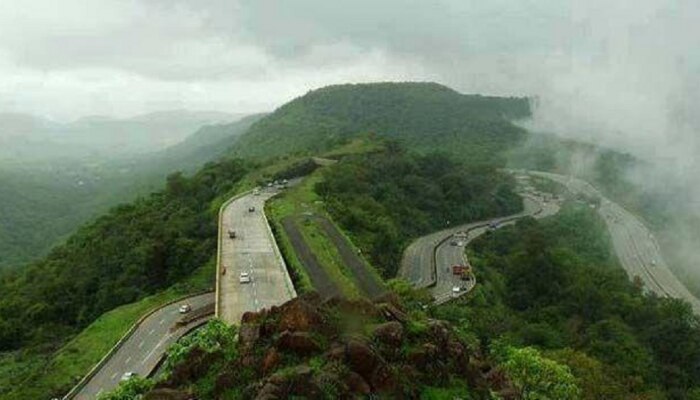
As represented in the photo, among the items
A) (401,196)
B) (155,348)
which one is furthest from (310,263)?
(401,196)

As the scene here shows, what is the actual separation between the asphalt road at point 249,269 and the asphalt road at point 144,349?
5.19 meters

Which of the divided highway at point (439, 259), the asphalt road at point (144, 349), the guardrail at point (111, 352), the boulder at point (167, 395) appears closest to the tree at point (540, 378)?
the boulder at point (167, 395)

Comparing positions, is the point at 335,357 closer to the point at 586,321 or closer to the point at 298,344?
the point at 298,344

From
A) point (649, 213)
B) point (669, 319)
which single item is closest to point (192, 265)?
point (669, 319)

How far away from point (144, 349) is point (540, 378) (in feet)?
98.4

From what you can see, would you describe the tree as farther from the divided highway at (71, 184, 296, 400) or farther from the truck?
the truck

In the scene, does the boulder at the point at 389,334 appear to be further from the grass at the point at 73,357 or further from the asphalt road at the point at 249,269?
Result: the grass at the point at 73,357

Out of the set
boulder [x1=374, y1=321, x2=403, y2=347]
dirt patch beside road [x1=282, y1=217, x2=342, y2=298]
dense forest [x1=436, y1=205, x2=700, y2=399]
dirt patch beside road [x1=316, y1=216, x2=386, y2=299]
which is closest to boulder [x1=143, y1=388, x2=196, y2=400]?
boulder [x1=374, y1=321, x2=403, y2=347]

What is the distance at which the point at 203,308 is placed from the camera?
6406cm

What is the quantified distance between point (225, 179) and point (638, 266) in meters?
81.5

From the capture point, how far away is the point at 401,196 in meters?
127

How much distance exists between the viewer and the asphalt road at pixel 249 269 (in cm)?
5153

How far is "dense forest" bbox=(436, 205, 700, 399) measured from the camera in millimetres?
59562

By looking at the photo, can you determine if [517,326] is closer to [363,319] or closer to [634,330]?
[634,330]
